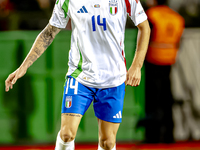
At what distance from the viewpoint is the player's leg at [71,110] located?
244 cm

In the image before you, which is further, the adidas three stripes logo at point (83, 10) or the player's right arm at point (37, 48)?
the player's right arm at point (37, 48)

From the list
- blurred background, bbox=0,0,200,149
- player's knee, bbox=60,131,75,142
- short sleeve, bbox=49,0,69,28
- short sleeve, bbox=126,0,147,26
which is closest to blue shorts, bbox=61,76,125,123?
player's knee, bbox=60,131,75,142

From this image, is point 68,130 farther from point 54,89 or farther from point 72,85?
point 54,89

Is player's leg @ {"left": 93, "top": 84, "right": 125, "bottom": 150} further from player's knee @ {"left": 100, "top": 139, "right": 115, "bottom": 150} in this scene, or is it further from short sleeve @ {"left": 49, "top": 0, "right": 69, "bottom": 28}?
short sleeve @ {"left": 49, "top": 0, "right": 69, "bottom": 28}

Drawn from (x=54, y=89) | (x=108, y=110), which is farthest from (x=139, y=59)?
(x=54, y=89)

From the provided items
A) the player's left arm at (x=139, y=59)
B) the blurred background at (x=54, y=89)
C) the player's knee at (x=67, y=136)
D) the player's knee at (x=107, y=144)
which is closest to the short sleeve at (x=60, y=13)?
the player's left arm at (x=139, y=59)

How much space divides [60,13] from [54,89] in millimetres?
2330

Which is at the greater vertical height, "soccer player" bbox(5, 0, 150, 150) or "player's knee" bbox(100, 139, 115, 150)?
"soccer player" bbox(5, 0, 150, 150)

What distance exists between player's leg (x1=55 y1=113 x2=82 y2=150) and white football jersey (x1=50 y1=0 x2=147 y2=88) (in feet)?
1.07

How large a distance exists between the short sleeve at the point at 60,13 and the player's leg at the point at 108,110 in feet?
2.34

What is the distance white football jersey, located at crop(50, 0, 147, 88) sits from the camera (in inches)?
99.3

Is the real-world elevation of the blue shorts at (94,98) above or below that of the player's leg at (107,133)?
above

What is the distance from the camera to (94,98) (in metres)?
2.67

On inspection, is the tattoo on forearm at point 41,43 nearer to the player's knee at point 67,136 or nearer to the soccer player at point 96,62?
the soccer player at point 96,62
